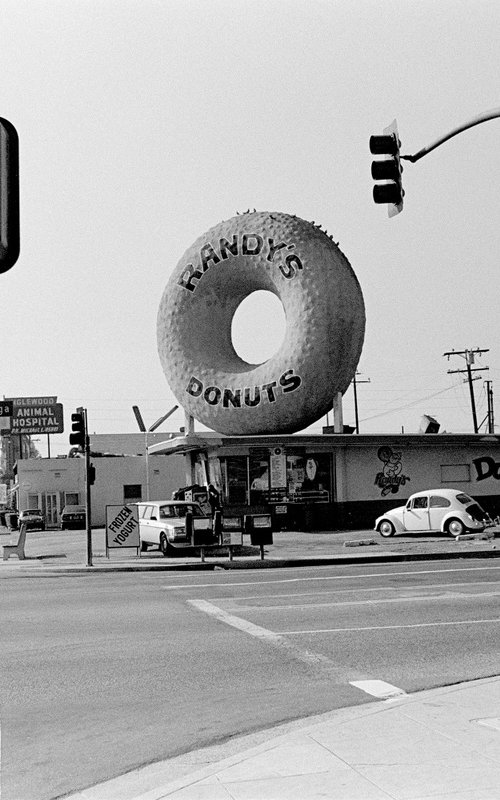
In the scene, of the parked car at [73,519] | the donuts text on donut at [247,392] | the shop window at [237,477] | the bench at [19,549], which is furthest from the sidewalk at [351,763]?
the parked car at [73,519]

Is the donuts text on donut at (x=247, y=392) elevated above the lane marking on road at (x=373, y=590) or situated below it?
above

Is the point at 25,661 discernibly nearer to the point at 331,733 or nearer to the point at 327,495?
the point at 331,733

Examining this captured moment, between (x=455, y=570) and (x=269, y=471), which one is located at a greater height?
(x=269, y=471)

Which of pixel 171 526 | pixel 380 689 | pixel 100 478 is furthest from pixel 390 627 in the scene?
pixel 100 478

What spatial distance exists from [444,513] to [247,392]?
8.17m

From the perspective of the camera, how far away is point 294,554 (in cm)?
2644

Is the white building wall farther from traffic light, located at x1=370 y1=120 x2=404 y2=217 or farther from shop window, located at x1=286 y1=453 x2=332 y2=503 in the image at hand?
traffic light, located at x1=370 y1=120 x2=404 y2=217

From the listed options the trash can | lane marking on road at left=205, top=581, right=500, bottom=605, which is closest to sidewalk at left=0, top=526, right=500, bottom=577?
lane marking on road at left=205, top=581, right=500, bottom=605

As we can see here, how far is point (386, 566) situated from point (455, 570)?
8.53 feet

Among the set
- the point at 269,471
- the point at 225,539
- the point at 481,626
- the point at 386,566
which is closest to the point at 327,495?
the point at 269,471

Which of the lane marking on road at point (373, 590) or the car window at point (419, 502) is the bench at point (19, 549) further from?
the lane marking on road at point (373, 590)

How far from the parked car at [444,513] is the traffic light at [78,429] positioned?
1060 cm

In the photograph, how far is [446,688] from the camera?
9.02 m

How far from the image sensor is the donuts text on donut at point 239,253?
3356cm
